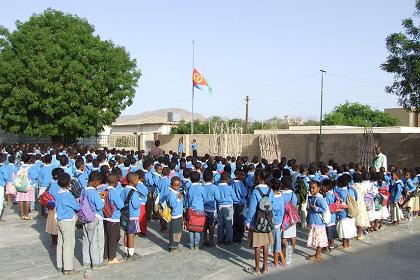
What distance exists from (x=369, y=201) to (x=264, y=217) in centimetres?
395

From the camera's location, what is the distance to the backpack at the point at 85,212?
269 inches

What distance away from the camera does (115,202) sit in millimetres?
7184

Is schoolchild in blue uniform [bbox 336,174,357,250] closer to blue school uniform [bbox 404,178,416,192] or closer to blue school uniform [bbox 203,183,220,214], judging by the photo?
blue school uniform [bbox 203,183,220,214]

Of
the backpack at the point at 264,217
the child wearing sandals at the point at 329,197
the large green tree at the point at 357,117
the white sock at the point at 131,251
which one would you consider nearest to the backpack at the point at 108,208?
the white sock at the point at 131,251

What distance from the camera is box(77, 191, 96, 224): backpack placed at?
6824 mm

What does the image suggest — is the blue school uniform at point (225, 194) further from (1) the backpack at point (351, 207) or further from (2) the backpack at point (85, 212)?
(2) the backpack at point (85, 212)

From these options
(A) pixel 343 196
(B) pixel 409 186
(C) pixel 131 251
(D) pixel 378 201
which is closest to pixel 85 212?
(C) pixel 131 251

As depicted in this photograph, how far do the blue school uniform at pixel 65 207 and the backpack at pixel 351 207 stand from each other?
481 cm

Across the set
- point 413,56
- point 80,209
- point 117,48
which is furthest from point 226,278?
point 117,48

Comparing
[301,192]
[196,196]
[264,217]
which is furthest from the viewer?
[301,192]

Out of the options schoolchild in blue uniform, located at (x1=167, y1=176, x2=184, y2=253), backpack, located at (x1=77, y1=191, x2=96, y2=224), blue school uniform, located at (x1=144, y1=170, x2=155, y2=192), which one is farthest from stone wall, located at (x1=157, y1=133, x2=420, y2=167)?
backpack, located at (x1=77, y1=191, x2=96, y2=224)

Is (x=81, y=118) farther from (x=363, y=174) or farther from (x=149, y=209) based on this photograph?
(x=363, y=174)

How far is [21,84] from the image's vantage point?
23.1 meters

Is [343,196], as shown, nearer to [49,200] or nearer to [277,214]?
[277,214]
